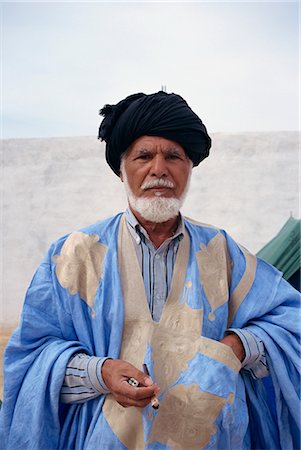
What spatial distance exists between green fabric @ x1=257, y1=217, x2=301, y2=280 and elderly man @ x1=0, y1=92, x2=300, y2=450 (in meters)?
1.94

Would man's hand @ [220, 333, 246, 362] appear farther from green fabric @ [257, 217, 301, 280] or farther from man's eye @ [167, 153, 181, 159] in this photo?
green fabric @ [257, 217, 301, 280]

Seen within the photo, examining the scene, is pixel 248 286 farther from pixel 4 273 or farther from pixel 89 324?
pixel 4 273

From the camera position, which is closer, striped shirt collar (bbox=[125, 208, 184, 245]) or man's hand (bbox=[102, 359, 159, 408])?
man's hand (bbox=[102, 359, 159, 408])

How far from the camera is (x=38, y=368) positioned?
223 centimetres

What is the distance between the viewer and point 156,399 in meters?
2.05

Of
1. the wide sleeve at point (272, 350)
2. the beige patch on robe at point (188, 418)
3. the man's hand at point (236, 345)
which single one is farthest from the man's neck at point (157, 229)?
the beige patch on robe at point (188, 418)

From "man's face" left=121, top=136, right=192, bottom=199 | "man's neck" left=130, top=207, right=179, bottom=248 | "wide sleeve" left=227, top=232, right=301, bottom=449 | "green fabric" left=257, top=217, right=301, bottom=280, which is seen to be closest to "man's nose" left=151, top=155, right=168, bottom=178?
"man's face" left=121, top=136, right=192, bottom=199

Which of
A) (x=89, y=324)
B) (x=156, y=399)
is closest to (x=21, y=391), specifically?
(x=89, y=324)

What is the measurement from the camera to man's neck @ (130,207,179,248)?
2381 millimetres

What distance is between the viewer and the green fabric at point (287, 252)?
4.35 metres

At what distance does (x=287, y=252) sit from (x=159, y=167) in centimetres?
234

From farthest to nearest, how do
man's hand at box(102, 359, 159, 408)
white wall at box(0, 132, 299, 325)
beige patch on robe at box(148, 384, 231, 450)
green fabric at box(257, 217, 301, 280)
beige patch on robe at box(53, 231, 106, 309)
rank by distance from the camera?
white wall at box(0, 132, 299, 325), green fabric at box(257, 217, 301, 280), beige patch on robe at box(53, 231, 106, 309), beige patch on robe at box(148, 384, 231, 450), man's hand at box(102, 359, 159, 408)

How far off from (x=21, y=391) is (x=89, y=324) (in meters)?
0.27

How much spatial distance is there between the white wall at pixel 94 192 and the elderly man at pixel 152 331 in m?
3.75
